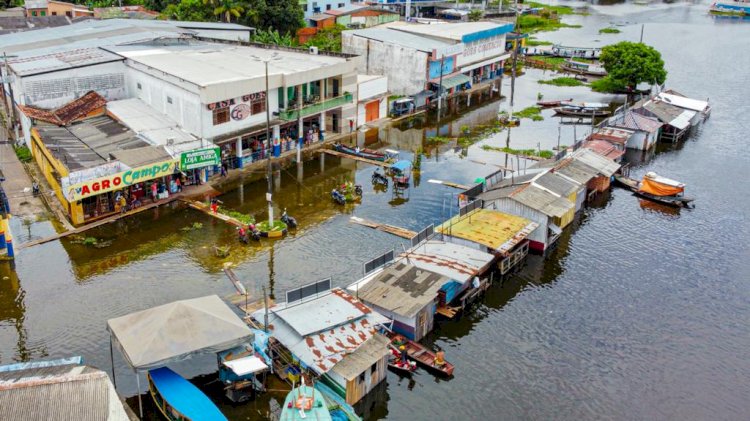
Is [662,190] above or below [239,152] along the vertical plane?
below

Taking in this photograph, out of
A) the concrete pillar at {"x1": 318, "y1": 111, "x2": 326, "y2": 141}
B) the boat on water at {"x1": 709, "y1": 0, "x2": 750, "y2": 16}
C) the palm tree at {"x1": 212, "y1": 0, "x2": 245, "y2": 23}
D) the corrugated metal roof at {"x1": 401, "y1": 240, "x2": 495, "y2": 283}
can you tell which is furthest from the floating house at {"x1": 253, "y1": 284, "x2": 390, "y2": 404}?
the boat on water at {"x1": 709, "y1": 0, "x2": 750, "y2": 16}

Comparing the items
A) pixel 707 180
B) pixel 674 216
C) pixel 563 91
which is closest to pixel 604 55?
pixel 563 91

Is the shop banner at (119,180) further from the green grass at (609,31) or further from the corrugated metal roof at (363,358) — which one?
the green grass at (609,31)

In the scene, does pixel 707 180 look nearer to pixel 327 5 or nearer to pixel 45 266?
pixel 45 266

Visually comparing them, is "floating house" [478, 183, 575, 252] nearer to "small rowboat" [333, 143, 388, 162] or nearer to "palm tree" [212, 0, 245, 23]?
"small rowboat" [333, 143, 388, 162]

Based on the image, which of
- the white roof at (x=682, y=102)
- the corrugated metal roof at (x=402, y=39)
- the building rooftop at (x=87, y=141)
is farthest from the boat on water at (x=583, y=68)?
the building rooftop at (x=87, y=141)

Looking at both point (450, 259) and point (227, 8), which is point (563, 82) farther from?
point (450, 259)

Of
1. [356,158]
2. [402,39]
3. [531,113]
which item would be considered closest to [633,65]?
[531,113]
